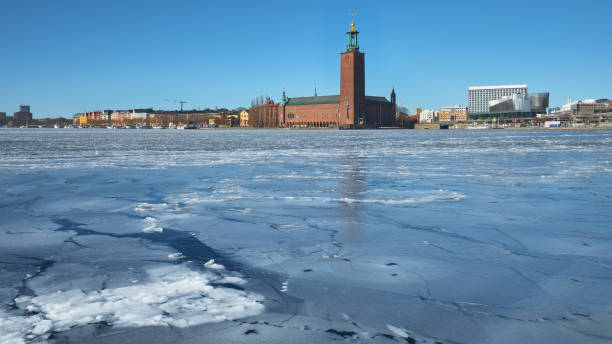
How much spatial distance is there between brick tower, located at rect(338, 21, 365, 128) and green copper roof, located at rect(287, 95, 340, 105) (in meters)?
19.2

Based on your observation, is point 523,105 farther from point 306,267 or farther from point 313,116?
point 306,267

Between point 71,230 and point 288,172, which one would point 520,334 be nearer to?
point 71,230

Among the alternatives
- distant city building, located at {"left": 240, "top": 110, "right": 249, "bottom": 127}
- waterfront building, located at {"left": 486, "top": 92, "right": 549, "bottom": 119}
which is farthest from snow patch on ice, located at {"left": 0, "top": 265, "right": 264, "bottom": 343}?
waterfront building, located at {"left": 486, "top": 92, "right": 549, "bottom": 119}

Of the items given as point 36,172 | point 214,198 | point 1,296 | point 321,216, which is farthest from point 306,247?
point 36,172

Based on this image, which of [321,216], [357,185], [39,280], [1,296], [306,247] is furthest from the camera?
[357,185]

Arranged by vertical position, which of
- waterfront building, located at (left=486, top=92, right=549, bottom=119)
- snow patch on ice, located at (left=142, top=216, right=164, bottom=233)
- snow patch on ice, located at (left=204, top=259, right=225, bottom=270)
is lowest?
snow patch on ice, located at (left=204, top=259, right=225, bottom=270)

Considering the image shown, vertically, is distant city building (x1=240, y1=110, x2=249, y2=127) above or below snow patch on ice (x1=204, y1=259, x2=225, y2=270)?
above

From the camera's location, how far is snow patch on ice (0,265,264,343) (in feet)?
8.02

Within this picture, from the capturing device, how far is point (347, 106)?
128375 millimetres

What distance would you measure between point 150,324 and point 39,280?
111cm

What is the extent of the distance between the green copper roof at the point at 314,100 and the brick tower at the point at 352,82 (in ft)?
62.9

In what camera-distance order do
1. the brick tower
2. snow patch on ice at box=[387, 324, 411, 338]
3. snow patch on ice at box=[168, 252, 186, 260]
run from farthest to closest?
the brick tower, snow patch on ice at box=[168, 252, 186, 260], snow patch on ice at box=[387, 324, 411, 338]

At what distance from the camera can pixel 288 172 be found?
34.6 ft

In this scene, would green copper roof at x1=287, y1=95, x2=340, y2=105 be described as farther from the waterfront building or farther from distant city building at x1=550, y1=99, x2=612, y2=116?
distant city building at x1=550, y1=99, x2=612, y2=116
